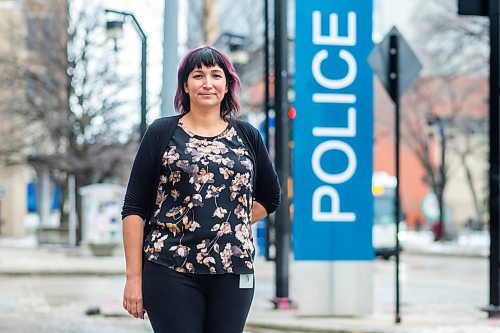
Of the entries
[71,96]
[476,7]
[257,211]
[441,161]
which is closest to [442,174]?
[441,161]

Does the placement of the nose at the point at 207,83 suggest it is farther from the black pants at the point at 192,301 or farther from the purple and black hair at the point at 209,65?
the black pants at the point at 192,301

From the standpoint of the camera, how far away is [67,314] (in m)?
13.3

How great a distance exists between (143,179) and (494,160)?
871 centimetres

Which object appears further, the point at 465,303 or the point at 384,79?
the point at 465,303

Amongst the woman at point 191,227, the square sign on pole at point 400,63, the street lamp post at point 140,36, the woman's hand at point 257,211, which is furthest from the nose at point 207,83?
the street lamp post at point 140,36

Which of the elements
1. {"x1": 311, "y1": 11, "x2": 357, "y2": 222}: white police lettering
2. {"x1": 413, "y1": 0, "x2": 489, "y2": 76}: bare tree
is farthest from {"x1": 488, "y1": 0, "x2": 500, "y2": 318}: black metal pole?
{"x1": 413, "y1": 0, "x2": 489, "y2": 76}: bare tree

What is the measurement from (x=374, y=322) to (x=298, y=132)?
7.22 feet

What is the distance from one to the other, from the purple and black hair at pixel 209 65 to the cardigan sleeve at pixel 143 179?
0.86 feet

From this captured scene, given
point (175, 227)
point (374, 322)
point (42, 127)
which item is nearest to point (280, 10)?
point (374, 322)

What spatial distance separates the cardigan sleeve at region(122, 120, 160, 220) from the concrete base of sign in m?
7.15

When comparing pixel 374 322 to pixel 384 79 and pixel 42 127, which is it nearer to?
pixel 384 79

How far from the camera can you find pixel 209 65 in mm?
3746

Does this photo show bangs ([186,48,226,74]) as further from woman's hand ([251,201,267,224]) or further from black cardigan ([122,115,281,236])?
woman's hand ([251,201,267,224])

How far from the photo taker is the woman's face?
12.2 ft
